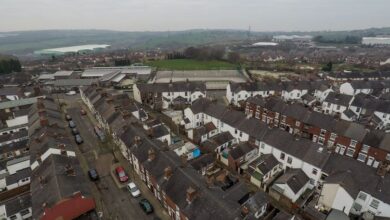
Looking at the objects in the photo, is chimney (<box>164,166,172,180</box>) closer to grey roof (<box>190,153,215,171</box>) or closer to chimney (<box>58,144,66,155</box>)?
grey roof (<box>190,153,215,171</box>)

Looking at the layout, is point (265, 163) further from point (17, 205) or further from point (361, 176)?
point (17, 205)

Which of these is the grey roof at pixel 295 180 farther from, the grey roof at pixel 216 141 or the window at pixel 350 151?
the window at pixel 350 151

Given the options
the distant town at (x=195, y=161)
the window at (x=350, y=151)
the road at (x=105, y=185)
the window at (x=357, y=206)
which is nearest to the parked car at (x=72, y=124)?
the distant town at (x=195, y=161)

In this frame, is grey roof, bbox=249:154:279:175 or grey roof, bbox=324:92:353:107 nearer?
grey roof, bbox=249:154:279:175

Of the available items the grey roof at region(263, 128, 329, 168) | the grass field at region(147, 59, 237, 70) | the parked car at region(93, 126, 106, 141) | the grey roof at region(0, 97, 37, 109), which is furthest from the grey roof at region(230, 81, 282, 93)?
the grey roof at region(0, 97, 37, 109)

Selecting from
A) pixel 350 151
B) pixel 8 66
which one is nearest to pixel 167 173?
pixel 350 151

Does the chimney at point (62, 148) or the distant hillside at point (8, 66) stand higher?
the distant hillside at point (8, 66)
